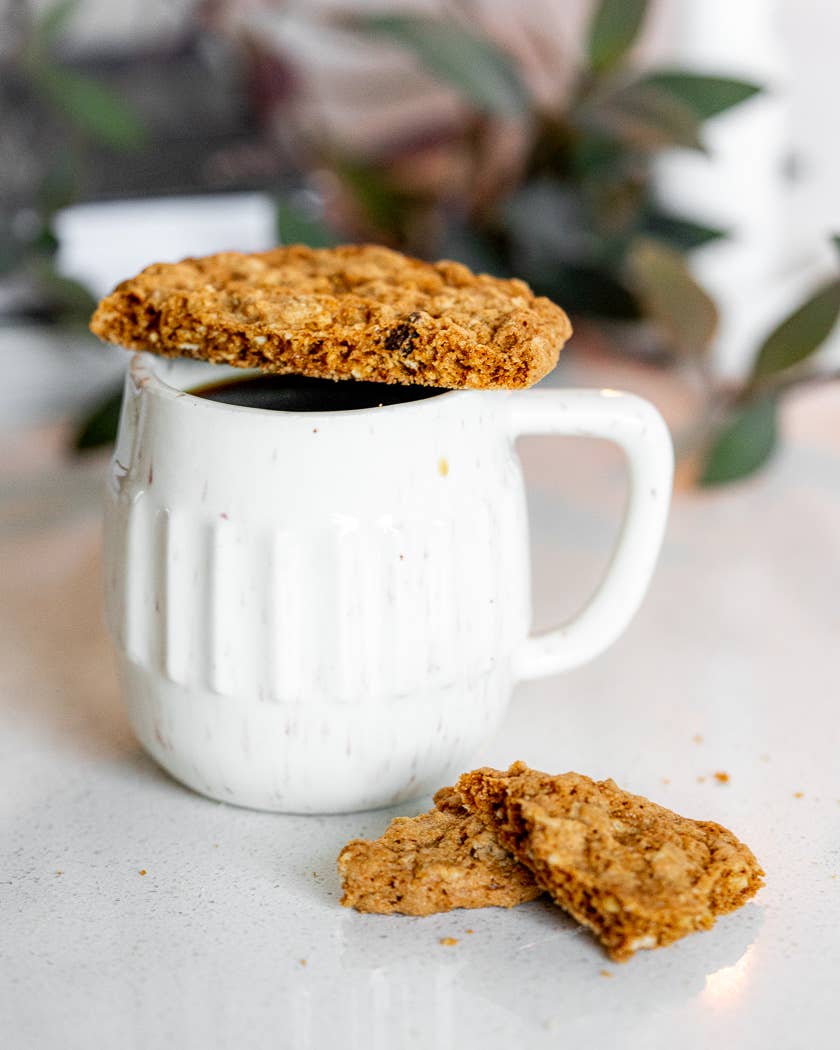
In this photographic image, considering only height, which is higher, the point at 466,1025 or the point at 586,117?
the point at 586,117

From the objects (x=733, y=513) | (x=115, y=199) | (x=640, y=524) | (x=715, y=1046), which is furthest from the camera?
(x=115, y=199)

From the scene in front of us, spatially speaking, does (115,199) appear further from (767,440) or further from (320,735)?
(320,735)

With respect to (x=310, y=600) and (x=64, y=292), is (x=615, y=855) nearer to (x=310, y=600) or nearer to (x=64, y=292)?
(x=310, y=600)

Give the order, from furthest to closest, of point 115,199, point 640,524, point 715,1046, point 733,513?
1. point 115,199
2. point 733,513
3. point 640,524
4. point 715,1046

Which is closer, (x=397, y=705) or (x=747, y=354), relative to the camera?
(x=397, y=705)

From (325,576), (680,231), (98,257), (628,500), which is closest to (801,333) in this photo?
(680,231)

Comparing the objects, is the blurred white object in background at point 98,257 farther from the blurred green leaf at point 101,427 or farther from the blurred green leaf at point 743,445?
the blurred green leaf at point 743,445

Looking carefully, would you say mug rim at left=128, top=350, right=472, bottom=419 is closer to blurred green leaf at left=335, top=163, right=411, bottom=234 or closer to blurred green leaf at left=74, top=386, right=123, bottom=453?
blurred green leaf at left=74, top=386, right=123, bottom=453

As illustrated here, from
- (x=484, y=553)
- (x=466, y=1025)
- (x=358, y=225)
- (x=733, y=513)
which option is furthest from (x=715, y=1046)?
(x=358, y=225)
